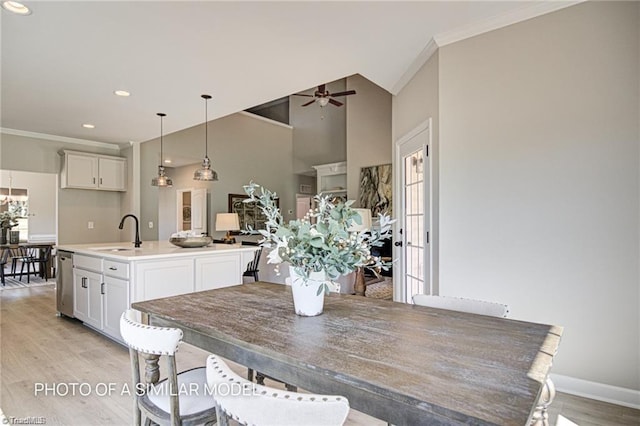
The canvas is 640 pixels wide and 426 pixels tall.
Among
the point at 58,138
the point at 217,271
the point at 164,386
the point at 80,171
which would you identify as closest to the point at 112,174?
the point at 80,171

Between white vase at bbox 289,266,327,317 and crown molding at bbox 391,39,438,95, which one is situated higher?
crown molding at bbox 391,39,438,95

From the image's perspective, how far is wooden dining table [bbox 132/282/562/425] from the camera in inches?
35.1

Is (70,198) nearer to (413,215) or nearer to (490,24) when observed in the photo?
(413,215)

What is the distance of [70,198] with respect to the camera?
6.16m

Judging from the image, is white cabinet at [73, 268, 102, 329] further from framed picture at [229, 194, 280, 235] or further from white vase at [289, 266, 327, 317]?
framed picture at [229, 194, 280, 235]

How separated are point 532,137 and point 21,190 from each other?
35.2 feet

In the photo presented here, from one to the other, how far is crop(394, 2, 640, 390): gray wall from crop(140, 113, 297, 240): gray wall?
5588 millimetres

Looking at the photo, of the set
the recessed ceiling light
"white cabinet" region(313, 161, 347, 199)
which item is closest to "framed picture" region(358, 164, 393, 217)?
"white cabinet" region(313, 161, 347, 199)

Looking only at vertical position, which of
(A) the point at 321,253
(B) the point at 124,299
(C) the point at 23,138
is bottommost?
(B) the point at 124,299

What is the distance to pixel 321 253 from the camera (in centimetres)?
152

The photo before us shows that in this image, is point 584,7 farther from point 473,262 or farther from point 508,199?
point 473,262

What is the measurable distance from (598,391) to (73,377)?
3.56 m

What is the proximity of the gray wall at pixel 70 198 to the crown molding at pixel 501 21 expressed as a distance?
604 centimetres

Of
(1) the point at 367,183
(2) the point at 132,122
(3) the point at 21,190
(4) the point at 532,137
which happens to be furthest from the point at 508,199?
(3) the point at 21,190
